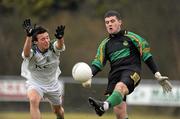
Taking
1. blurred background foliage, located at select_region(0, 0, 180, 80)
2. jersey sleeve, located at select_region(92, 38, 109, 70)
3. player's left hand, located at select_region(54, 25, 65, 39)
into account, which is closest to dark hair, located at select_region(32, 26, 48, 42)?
player's left hand, located at select_region(54, 25, 65, 39)

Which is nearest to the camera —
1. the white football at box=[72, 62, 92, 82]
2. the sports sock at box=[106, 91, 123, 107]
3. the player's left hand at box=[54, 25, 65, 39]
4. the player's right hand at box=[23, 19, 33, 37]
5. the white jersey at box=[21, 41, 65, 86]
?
the sports sock at box=[106, 91, 123, 107]

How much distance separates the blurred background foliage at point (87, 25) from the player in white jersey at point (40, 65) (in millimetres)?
15405

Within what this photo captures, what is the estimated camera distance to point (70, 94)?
77.9 ft

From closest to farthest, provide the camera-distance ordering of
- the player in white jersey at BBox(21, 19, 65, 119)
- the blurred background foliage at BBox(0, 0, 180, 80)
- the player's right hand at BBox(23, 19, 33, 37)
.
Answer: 1. the player's right hand at BBox(23, 19, 33, 37)
2. the player in white jersey at BBox(21, 19, 65, 119)
3. the blurred background foliage at BBox(0, 0, 180, 80)

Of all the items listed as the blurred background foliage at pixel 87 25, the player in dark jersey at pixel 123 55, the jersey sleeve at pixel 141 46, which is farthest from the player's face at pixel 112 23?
the blurred background foliage at pixel 87 25

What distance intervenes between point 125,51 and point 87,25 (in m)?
23.4

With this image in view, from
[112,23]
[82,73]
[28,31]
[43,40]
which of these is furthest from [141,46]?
[28,31]

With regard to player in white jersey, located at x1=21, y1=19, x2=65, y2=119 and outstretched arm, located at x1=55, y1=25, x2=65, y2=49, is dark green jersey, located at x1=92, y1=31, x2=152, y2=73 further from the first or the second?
player in white jersey, located at x1=21, y1=19, x2=65, y2=119

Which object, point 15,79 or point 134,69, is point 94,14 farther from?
point 134,69

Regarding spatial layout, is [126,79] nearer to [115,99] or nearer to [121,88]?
[121,88]

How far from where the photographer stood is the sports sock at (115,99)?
11.2 metres

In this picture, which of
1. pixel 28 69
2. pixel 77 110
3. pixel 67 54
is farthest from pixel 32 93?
pixel 67 54

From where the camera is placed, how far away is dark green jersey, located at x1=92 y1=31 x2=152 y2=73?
12.0 metres

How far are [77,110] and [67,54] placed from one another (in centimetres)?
960
